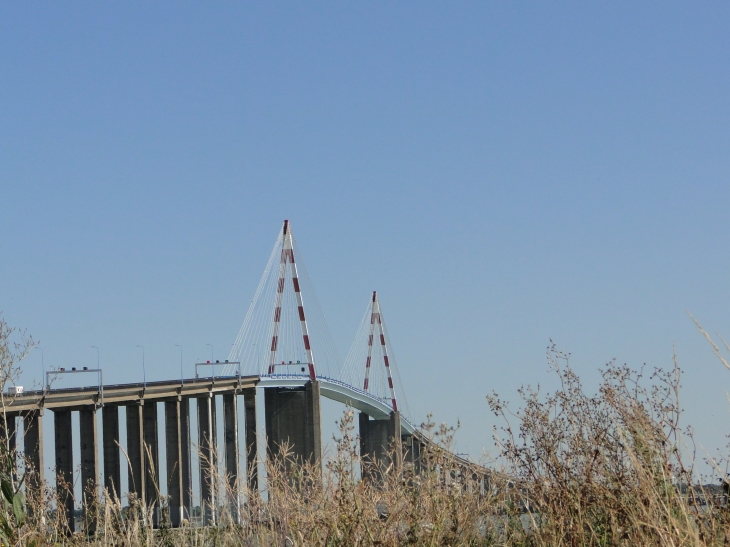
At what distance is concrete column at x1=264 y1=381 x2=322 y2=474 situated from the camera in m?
63.8

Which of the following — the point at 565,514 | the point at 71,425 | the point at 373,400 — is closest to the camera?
the point at 565,514

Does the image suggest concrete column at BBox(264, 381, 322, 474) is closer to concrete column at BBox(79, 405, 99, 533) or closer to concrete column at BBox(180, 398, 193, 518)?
concrete column at BBox(180, 398, 193, 518)

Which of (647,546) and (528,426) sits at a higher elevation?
(528,426)

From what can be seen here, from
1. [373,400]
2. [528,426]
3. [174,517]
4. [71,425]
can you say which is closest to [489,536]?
[528,426]

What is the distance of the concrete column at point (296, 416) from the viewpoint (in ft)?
209

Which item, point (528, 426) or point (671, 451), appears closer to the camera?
point (671, 451)

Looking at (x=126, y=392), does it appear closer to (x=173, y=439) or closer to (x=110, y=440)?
(x=110, y=440)

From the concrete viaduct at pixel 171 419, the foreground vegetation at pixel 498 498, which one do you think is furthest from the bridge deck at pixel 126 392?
the foreground vegetation at pixel 498 498

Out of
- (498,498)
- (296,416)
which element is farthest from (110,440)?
(498,498)

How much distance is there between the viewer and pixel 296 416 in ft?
212

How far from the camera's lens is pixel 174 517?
4984cm

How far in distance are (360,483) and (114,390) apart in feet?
145

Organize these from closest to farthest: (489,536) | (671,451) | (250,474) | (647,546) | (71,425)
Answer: (647,546) < (671,451) < (489,536) < (250,474) < (71,425)

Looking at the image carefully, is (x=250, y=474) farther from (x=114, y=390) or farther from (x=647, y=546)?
(x=114, y=390)
